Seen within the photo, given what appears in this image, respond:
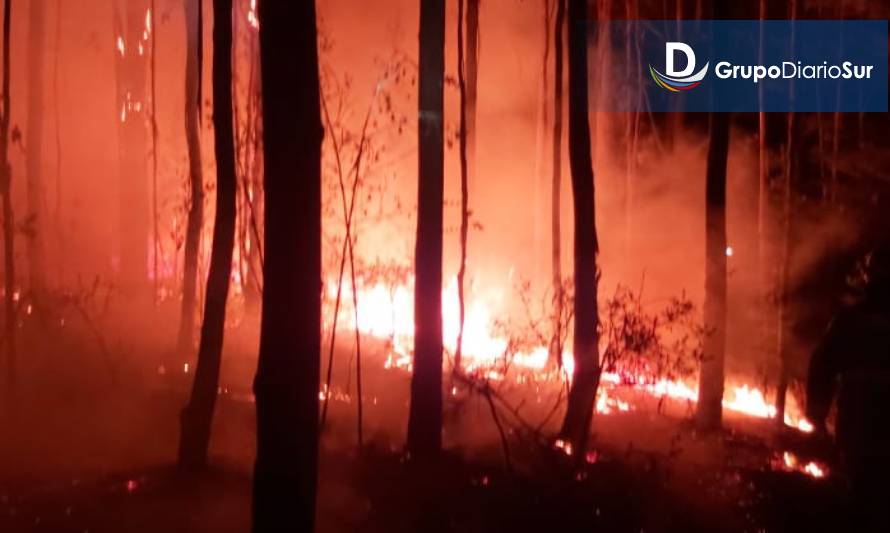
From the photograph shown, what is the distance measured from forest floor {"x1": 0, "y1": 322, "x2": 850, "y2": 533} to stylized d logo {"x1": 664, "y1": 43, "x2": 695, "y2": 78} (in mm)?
7397

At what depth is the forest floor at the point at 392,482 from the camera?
209 inches

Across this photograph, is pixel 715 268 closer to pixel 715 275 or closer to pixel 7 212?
pixel 715 275

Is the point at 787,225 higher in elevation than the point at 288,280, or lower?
higher

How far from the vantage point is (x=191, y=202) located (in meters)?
9.92

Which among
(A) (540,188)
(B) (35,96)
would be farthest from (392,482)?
(B) (35,96)

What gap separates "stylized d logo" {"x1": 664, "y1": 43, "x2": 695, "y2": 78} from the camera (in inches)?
484

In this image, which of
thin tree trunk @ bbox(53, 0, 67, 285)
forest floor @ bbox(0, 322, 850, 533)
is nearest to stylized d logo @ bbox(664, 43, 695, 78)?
forest floor @ bbox(0, 322, 850, 533)

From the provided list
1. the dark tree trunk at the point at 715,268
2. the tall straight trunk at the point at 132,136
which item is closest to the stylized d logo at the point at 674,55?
the dark tree trunk at the point at 715,268

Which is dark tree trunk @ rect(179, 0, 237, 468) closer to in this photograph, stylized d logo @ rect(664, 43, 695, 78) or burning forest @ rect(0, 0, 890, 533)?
burning forest @ rect(0, 0, 890, 533)

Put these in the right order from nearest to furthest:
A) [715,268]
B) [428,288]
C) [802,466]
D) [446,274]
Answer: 1. [428,288]
2. [802,466]
3. [715,268]
4. [446,274]

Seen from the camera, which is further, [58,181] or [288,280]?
[58,181]

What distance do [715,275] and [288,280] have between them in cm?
687

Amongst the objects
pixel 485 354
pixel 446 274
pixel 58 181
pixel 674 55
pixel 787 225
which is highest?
pixel 674 55

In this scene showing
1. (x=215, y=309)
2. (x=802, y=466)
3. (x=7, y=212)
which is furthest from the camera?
(x=7, y=212)
